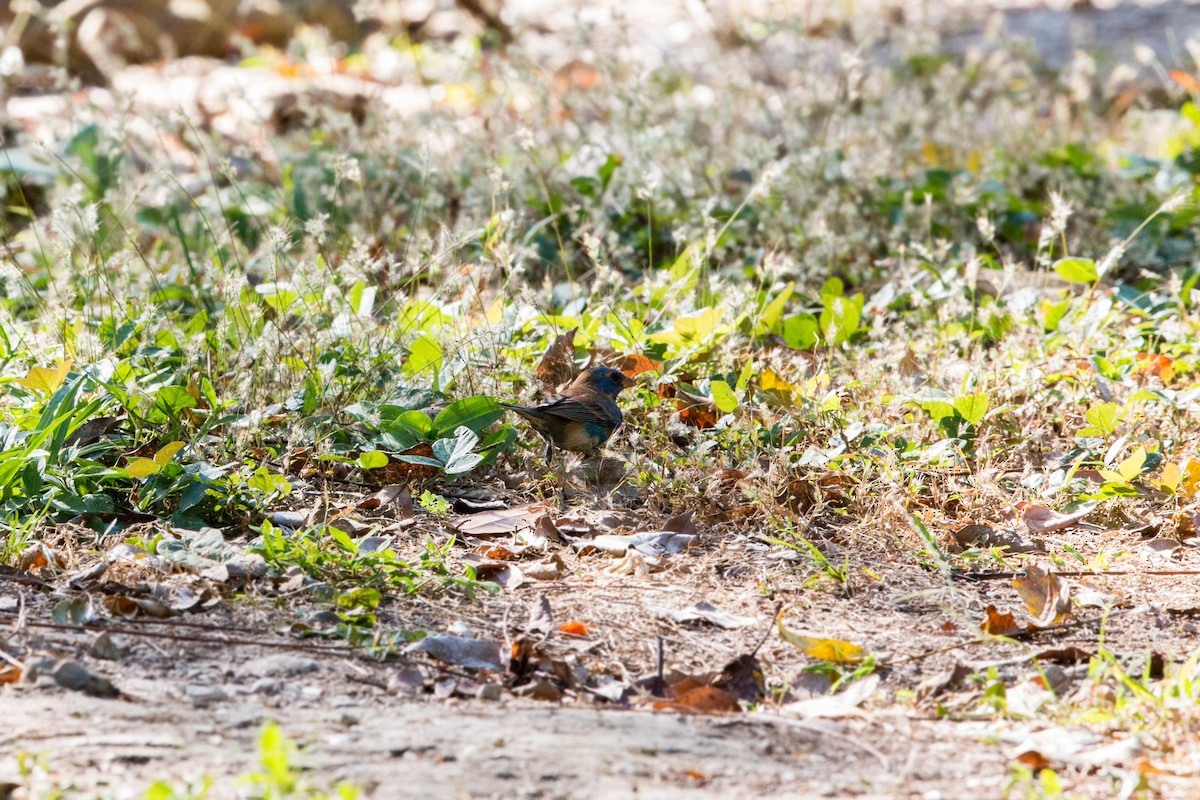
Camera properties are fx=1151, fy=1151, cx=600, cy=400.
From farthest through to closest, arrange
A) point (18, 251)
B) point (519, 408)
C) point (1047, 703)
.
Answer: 1. point (18, 251)
2. point (519, 408)
3. point (1047, 703)

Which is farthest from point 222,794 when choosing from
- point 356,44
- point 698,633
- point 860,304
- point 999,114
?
point 356,44

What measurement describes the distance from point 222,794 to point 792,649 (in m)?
1.31

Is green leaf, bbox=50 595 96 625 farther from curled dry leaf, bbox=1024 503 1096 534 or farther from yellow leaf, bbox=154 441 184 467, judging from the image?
curled dry leaf, bbox=1024 503 1096 534

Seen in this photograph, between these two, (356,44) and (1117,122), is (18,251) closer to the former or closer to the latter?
(356,44)

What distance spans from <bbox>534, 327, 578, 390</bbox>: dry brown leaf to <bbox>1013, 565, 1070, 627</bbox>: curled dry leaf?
5.30 ft

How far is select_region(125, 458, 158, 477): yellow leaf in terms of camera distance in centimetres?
299

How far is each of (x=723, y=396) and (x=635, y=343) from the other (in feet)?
1.35

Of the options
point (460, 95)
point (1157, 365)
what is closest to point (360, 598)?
point (1157, 365)

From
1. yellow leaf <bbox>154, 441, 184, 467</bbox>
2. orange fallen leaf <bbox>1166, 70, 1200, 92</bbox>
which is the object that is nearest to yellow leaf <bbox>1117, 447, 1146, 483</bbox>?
yellow leaf <bbox>154, 441, 184, 467</bbox>

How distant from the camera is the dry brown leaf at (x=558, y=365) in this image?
12.6 ft

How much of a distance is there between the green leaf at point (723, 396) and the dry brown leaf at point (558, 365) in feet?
1.79

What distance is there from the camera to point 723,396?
11.7 feet

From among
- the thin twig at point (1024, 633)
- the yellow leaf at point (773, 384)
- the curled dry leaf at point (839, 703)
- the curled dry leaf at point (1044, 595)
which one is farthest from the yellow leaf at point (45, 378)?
the curled dry leaf at point (1044, 595)

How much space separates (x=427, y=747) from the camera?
2.04 meters
